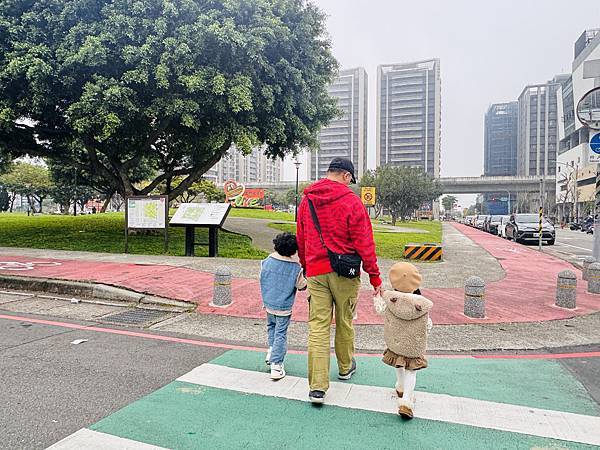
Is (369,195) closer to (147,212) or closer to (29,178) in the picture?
(147,212)

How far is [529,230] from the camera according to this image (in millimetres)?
23172

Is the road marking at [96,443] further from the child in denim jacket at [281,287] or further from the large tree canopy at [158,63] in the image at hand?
the large tree canopy at [158,63]

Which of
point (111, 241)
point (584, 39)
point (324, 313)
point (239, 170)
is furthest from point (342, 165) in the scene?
point (239, 170)

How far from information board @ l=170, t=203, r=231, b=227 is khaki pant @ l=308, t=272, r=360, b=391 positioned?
8.63 m

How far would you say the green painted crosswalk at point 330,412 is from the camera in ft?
10.2

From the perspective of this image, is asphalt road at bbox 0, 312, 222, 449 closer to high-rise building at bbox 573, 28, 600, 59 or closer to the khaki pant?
the khaki pant

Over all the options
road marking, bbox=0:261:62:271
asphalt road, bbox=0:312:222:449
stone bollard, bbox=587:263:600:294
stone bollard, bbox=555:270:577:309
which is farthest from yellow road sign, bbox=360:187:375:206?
asphalt road, bbox=0:312:222:449

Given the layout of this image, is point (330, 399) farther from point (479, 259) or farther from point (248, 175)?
point (248, 175)

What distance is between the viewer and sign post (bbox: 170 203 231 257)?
12305mm

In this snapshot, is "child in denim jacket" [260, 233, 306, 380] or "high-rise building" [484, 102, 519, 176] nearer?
"child in denim jacket" [260, 233, 306, 380]

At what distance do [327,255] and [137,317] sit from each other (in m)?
4.16

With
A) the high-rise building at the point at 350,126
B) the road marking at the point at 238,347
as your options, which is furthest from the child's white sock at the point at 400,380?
the high-rise building at the point at 350,126

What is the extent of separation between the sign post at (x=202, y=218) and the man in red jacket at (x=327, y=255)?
8527 millimetres

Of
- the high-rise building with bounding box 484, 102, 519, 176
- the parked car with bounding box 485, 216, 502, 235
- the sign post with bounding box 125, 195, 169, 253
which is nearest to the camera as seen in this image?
the sign post with bounding box 125, 195, 169, 253
